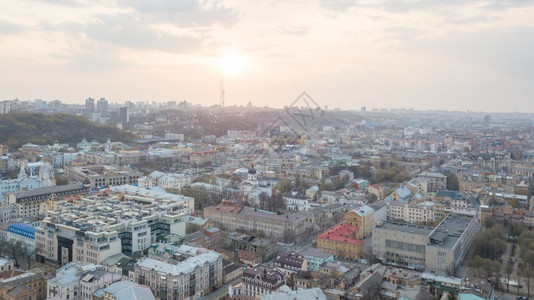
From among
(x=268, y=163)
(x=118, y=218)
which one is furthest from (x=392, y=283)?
(x=268, y=163)

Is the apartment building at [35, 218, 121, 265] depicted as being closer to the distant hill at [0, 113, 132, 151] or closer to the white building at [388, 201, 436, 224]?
the white building at [388, 201, 436, 224]

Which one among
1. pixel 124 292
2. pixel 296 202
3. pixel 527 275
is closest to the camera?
pixel 124 292

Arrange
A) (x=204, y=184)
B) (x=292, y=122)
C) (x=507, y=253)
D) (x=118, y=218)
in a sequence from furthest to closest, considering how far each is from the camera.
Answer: (x=292, y=122)
(x=204, y=184)
(x=507, y=253)
(x=118, y=218)

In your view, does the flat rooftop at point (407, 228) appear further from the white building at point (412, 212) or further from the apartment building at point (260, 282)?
the apartment building at point (260, 282)

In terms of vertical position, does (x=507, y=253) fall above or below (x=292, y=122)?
below

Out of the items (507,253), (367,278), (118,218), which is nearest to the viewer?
(367,278)

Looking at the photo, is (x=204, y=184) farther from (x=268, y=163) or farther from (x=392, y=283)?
(x=392, y=283)

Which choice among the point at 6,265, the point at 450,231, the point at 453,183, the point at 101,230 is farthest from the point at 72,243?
the point at 453,183

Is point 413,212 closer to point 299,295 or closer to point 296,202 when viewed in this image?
point 296,202
